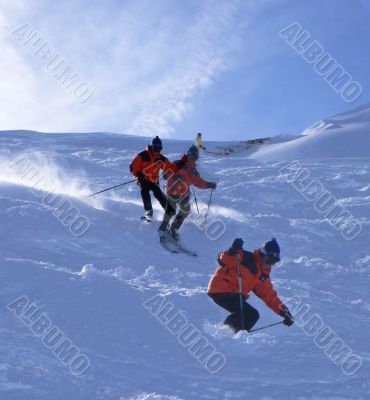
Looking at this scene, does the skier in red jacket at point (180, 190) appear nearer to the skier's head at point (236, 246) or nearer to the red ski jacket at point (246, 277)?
the red ski jacket at point (246, 277)

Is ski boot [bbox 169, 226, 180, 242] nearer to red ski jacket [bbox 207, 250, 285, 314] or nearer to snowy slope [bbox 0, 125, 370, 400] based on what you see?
snowy slope [bbox 0, 125, 370, 400]

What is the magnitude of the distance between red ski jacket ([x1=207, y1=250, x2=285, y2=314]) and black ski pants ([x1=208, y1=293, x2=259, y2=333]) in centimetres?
7

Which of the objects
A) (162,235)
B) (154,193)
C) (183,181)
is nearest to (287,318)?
(162,235)

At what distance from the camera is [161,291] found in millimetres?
7293

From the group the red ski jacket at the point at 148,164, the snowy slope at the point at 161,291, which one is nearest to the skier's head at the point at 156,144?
the red ski jacket at the point at 148,164

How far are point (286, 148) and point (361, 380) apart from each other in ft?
58.3

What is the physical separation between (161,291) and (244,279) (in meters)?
1.13

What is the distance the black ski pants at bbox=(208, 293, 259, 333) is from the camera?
648 cm

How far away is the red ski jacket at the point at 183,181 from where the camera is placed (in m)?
10.3

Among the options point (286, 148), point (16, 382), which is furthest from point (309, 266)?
point (286, 148)

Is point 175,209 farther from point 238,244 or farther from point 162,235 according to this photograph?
point 238,244

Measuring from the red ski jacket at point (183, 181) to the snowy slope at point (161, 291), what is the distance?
2.86 ft

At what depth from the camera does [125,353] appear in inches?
216

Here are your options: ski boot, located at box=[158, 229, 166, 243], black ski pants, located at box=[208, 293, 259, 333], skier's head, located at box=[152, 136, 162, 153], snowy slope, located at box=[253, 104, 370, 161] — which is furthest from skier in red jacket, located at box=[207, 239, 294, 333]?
snowy slope, located at box=[253, 104, 370, 161]
